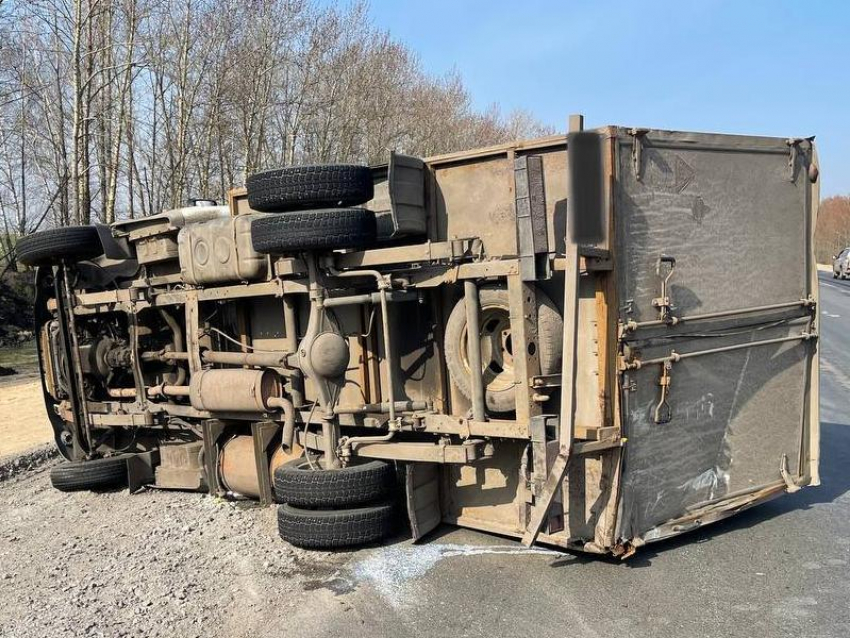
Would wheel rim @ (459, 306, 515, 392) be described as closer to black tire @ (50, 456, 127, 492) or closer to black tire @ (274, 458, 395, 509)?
black tire @ (274, 458, 395, 509)

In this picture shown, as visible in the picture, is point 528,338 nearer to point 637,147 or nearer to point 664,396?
point 664,396

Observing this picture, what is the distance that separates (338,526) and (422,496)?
0.64 meters

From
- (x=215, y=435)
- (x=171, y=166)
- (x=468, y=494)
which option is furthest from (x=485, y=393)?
(x=171, y=166)

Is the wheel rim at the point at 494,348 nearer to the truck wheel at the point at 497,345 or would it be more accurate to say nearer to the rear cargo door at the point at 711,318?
the truck wheel at the point at 497,345

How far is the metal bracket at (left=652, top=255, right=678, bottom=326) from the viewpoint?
14.9 feet

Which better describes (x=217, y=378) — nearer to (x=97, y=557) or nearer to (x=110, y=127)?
(x=97, y=557)

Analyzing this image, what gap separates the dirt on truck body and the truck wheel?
0.02 meters

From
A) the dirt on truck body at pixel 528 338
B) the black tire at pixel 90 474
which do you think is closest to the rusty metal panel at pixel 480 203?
the dirt on truck body at pixel 528 338

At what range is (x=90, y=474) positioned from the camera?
697 cm

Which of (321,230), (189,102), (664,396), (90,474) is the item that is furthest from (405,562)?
(189,102)

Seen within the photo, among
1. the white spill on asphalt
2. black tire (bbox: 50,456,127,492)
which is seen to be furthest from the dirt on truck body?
black tire (bbox: 50,456,127,492)

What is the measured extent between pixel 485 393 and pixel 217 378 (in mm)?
2526

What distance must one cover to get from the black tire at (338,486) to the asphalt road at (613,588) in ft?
1.36

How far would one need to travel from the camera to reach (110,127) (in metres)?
21.1
